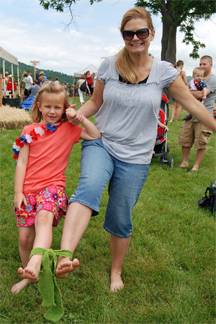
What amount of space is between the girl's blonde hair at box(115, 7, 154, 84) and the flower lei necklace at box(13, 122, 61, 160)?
2.45 ft

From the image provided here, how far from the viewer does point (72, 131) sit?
2457 mm

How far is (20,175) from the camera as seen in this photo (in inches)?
90.2

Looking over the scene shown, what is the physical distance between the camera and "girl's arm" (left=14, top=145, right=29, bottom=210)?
223cm

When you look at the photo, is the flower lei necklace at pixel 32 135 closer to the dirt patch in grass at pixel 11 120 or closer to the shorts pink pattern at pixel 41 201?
the shorts pink pattern at pixel 41 201

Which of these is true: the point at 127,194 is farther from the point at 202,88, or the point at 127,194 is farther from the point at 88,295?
the point at 202,88

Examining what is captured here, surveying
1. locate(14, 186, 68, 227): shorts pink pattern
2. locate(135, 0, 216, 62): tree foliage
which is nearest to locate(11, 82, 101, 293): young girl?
locate(14, 186, 68, 227): shorts pink pattern

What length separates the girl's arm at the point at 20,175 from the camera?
7.33 feet

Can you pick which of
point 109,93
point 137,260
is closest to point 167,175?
point 137,260

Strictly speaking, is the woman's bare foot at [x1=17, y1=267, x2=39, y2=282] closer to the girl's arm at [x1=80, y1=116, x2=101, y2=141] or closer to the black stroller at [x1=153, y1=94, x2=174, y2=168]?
the girl's arm at [x1=80, y1=116, x2=101, y2=141]

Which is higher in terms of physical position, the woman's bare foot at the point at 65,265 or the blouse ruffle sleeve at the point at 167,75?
the blouse ruffle sleeve at the point at 167,75

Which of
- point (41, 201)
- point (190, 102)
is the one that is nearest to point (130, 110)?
point (190, 102)

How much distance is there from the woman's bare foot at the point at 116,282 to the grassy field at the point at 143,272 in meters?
0.05

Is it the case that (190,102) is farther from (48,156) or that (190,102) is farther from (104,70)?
(48,156)

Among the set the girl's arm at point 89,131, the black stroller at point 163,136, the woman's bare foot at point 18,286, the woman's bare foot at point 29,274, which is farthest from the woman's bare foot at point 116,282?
the black stroller at point 163,136
